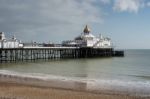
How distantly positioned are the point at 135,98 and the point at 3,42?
3928 centimetres

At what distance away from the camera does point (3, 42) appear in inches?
2085

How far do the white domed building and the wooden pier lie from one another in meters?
2.13

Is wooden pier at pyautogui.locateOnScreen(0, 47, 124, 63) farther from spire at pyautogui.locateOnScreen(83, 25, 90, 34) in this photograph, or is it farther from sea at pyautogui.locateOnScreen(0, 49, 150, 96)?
sea at pyautogui.locateOnScreen(0, 49, 150, 96)

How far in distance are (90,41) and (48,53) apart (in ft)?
52.1

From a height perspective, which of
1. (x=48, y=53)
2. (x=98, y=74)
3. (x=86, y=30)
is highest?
(x=86, y=30)

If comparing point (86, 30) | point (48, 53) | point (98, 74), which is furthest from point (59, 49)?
point (98, 74)

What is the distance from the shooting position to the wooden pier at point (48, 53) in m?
54.2

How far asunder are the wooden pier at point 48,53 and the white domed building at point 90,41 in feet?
7.00

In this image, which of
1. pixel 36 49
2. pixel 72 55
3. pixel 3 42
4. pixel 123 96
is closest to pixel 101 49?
pixel 72 55

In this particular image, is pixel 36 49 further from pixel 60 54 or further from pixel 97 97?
pixel 97 97

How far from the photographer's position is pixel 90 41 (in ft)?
253

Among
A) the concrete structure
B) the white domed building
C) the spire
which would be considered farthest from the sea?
the spire

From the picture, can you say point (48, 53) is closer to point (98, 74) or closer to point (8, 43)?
point (8, 43)

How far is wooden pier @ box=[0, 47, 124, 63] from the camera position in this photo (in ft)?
178
